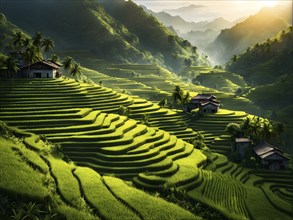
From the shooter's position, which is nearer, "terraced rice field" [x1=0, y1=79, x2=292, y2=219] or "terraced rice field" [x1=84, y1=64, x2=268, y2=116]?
"terraced rice field" [x1=0, y1=79, x2=292, y2=219]

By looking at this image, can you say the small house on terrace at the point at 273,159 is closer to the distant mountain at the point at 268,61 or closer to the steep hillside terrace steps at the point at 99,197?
the steep hillside terrace steps at the point at 99,197

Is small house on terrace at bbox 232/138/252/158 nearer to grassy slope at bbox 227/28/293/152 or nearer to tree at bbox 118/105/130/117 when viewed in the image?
tree at bbox 118/105/130/117

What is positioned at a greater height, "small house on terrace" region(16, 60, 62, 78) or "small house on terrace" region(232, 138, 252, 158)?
"small house on terrace" region(16, 60, 62, 78)

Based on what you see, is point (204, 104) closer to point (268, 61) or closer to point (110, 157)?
point (110, 157)

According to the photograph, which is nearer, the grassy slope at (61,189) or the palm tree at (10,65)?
the grassy slope at (61,189)

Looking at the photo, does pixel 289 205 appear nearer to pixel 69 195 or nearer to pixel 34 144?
pixel 69 195

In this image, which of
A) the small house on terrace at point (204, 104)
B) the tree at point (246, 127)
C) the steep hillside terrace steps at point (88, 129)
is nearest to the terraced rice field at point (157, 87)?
the small house on terrace at point (204, 104)

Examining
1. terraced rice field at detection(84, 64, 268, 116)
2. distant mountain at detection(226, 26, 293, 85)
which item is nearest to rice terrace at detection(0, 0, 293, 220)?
terraced rice field at detection(84, 64, 268, 116)

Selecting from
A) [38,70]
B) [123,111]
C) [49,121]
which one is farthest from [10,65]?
[123,111]
